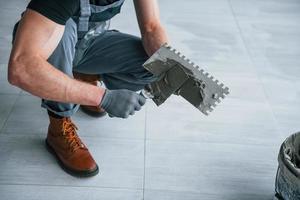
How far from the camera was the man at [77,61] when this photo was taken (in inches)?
39.5

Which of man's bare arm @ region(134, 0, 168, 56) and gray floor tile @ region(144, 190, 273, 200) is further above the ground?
man's bare arm @ region(134, 0, 168, 56)

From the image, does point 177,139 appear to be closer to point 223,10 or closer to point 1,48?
point 1,48

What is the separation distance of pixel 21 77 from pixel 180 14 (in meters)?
1.90

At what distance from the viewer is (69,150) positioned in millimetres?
1389

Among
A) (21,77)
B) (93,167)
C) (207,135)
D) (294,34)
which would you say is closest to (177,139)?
(207,135)

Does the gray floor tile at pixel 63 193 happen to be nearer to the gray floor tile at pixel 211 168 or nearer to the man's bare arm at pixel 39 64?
the gray floor tile at pixel 211 168

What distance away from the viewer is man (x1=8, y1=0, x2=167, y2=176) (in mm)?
1003

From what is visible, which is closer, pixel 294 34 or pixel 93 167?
pixel 93 167

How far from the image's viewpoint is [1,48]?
83.7 inches

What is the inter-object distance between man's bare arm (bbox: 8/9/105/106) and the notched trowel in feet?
0.76

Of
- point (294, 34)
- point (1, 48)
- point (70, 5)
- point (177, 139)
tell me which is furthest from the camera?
point (294, 34)

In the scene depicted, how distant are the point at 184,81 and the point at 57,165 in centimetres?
59

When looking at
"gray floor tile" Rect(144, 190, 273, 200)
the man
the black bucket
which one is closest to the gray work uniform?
the man

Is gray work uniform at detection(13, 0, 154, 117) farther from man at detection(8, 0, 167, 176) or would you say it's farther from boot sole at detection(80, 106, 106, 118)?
boot sole at detection(80, 106, 106, 118)
